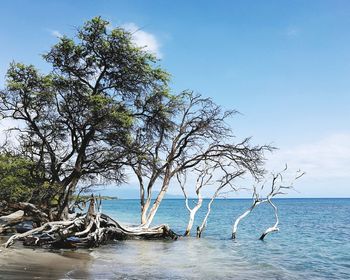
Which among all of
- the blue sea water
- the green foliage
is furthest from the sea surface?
the green foliage

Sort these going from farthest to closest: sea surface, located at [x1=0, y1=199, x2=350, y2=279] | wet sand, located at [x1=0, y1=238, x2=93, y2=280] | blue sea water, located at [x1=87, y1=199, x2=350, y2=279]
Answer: blue sea water, located at [x1=87, y1=199, x2=350, y2=279] → sea surface, located at [x1=0, y1=199, x2=350, y2=279] → wet sand, located at [x1=0, y1=238, x2=93, y2=280]

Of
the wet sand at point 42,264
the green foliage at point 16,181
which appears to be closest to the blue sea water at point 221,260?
the wet sand at point 42,264

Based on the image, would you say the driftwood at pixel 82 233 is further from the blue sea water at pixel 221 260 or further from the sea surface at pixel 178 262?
the blue sea water at pixel 221 260

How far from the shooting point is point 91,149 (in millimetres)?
22797

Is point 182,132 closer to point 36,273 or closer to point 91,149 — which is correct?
point 91,149

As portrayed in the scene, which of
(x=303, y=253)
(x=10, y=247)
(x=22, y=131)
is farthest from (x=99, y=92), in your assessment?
(x=303, y=253)

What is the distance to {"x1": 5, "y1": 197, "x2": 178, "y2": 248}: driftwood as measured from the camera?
18.0 meters

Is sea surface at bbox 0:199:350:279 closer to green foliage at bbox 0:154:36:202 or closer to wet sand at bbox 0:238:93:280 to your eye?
wet sand at bbox 0:238:93:280

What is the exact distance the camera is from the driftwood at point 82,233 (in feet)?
59.2

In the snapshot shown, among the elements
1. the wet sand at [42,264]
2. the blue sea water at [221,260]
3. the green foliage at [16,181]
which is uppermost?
the green foliage at [16,181]

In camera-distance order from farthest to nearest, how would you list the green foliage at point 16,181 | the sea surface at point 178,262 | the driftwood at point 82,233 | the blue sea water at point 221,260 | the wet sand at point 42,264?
the green foliage at point 16,181
the driftwood at point 82,233
the blue sea water at point 221,260
the sea surface at point 178,262
the wet sand at point 42,264

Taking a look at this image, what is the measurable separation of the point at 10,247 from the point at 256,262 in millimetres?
11064

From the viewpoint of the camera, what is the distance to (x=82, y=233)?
1919 centimetres

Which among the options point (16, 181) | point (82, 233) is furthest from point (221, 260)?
point (16, 181)
